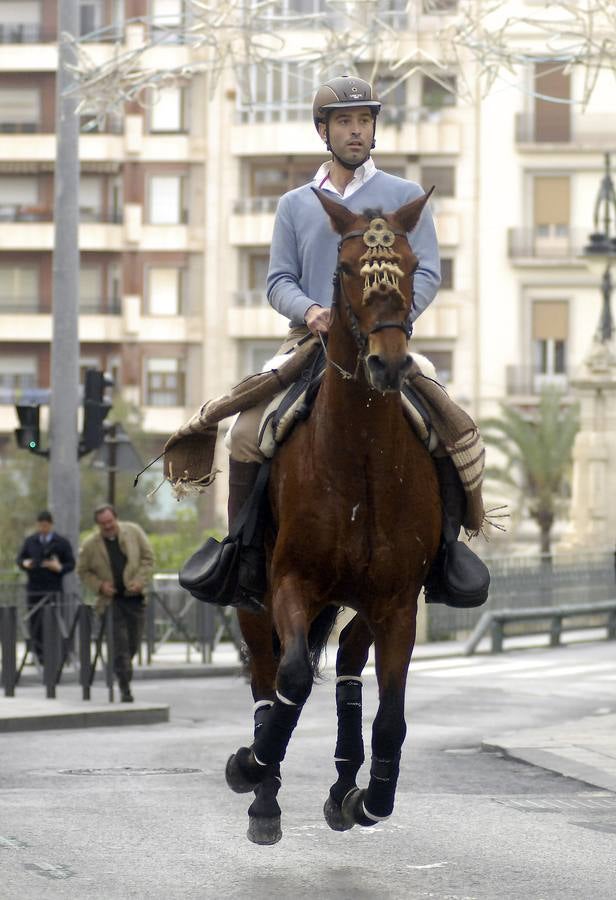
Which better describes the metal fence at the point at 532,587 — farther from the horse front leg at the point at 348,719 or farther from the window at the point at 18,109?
the window at the point at 18,109

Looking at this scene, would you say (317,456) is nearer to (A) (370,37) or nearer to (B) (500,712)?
(B) (500,712)

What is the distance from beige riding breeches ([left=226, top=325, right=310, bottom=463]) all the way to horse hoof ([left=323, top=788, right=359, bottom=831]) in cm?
156

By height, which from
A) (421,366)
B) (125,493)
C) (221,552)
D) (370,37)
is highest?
(370,37)

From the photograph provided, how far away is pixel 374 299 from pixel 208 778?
533 centimetres

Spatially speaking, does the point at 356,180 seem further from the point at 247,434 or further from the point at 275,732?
the point at 275,732

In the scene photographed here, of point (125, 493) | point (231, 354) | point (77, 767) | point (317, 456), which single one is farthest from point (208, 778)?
point (231, 354)

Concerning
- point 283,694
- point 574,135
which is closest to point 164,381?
point 574,135

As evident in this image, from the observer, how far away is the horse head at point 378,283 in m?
7.05

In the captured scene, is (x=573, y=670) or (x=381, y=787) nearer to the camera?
(x=381, y=787)

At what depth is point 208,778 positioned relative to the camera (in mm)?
11836

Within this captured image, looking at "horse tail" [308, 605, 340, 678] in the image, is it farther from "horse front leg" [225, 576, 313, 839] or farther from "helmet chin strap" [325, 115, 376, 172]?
"helmet chin strap" [325, 115, 376, 172]

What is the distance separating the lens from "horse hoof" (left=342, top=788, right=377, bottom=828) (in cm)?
842

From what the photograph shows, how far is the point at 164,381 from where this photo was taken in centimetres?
6844

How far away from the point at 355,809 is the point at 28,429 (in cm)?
1467
